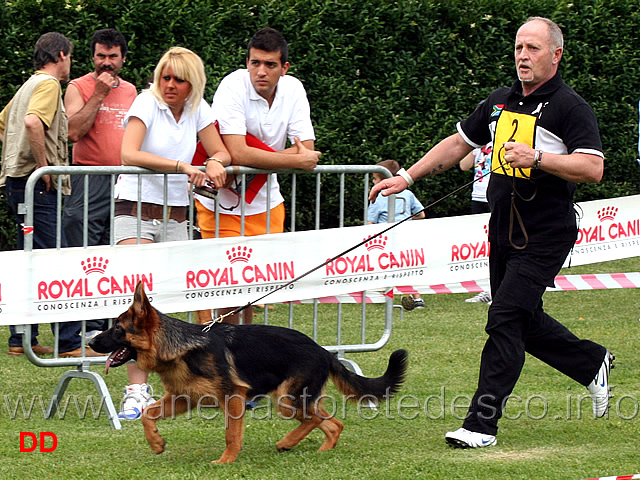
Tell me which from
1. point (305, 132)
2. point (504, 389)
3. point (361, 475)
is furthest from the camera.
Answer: point (305, 132)

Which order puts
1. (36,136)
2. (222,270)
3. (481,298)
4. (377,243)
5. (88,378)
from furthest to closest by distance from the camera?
(481,298) → (36,136) → (377,243) → (222,270) → (88,378)

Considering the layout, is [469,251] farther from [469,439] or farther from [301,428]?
[301,428]

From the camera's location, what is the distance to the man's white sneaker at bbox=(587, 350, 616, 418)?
5.86m

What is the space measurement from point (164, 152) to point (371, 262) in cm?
154

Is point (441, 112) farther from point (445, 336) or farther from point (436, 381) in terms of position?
point (436, 381)

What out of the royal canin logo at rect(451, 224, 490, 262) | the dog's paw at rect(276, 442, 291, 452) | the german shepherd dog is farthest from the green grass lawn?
the royal canin logo at rect(451, 224, 490, 262)

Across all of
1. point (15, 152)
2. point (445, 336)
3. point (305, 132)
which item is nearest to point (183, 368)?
point (305, 132)

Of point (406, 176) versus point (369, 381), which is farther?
point (406, 176)

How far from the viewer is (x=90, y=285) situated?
5.91 metres

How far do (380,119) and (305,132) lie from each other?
245 inches

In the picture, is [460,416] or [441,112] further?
[441,112]

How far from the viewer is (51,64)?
25.8 feet

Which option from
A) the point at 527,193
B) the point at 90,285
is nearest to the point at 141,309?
the point at 90,285

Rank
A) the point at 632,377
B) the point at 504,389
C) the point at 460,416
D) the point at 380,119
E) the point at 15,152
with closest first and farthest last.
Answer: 1. the point at 504,389
2. the point at 460,416
3. the point at 632,377
4. the point at 15,152
5. the point at 380,119
